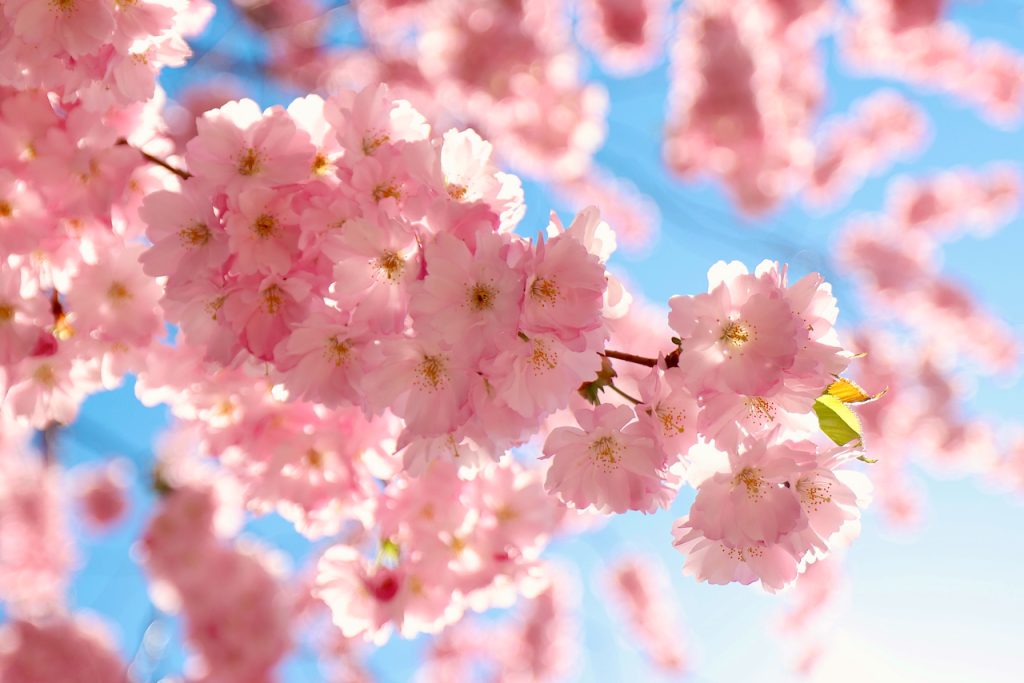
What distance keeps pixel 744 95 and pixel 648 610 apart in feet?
16.1

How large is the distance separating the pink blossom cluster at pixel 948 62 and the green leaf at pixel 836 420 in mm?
6492

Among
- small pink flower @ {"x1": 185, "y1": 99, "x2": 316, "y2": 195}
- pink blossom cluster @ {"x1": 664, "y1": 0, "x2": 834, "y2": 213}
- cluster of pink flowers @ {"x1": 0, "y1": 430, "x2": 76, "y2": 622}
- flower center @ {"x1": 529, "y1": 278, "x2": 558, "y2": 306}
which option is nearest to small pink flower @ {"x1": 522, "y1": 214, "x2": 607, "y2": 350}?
flower center @ {"x1": 529, "y1": 278, "x2": 558, "y2": 306}

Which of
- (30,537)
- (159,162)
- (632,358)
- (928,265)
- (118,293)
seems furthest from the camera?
(928,265)

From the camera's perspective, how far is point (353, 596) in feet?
5.54

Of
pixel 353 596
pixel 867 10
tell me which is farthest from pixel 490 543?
pixel 867 10

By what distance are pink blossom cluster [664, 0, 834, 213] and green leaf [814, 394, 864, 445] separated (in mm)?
4669

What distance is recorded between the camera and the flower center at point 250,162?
122 centimetres

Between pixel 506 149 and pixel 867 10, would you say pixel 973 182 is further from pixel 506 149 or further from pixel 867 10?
pixel 506 149

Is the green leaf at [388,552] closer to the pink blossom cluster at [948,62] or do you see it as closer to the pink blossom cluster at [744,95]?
the pink blossom cluster at [744,95]

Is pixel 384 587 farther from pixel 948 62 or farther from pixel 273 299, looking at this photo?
pixel 948 62

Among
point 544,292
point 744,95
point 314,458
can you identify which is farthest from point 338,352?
point 744,95

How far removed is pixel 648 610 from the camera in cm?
713

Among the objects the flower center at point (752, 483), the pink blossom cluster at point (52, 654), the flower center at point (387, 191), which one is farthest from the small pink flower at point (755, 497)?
the pink blossom cluster at point (52, 654)

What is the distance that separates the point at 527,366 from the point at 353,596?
3.08ft
